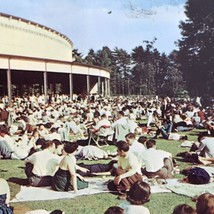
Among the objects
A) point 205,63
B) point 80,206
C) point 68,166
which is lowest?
point 80,206

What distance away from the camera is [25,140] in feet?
41.1

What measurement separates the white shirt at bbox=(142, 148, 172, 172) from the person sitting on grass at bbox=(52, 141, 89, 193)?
1389 mm

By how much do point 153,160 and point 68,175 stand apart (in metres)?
1.86

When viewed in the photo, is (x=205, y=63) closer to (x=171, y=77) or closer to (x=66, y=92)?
(x=66, y=92)

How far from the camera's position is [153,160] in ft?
27.8

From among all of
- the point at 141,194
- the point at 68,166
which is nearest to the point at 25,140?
the point at 68,166

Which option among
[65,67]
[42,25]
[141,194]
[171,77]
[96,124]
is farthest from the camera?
[171,77]

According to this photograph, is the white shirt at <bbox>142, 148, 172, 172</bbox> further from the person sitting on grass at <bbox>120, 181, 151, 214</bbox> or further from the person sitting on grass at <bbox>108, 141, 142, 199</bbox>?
the person sitting on grass at <bbox>120, 181, 151, 214</bbox>

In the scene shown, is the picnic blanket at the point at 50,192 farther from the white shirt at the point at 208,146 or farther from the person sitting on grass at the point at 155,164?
the white shirt at the point at 208,146

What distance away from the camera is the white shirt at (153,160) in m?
8.42

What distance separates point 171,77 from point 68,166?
1890 inches

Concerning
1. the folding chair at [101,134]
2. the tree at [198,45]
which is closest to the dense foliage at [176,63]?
the tree at [198,45]

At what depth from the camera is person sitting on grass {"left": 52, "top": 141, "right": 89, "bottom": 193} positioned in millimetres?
7629

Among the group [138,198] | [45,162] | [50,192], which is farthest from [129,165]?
[138,198]
